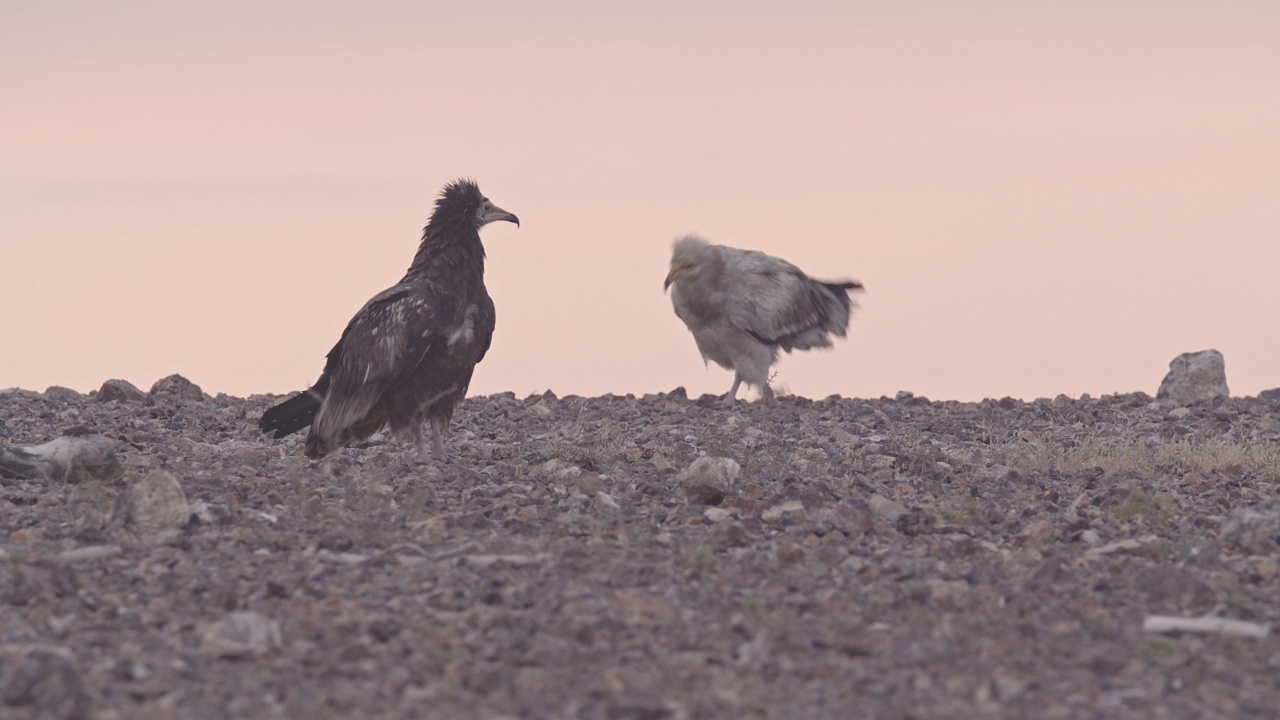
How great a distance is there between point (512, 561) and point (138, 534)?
228cm

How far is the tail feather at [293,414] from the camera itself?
12.4m

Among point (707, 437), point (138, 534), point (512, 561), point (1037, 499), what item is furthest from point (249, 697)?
point (707, 437)

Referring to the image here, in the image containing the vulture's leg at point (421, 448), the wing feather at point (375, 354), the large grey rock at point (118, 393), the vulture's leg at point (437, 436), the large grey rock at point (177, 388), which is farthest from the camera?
the large grey rock at point (177, 388)

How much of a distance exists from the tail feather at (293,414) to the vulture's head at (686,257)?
661cm

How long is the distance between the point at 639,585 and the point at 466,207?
5911 millimetres

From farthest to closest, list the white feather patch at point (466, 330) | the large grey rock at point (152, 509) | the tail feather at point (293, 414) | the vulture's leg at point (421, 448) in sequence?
the tail feather at point (293, 414) < the vulture's leg at point (421, 448) < the white feather patch at point (466, 330) < the large grey rock at point (152, 509)

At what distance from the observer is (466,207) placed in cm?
1268

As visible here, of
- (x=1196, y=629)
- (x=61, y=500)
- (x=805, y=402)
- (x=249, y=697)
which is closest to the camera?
(x=249, y=697)

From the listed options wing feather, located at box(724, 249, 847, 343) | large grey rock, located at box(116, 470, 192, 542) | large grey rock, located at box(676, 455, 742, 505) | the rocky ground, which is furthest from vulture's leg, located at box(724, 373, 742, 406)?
large grey rock, located at box(116, 470, 192, 542)

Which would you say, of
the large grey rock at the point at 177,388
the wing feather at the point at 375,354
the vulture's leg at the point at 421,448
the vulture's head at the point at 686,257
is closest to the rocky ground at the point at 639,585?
the vulture's leg at the point at 421,448

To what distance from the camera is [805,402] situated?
18.0 metres

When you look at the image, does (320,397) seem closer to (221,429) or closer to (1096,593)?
(221,429)

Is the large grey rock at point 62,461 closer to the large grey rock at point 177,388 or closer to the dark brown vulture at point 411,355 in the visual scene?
the dark brown vulture at point 411,355

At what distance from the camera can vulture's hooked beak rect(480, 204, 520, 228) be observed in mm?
12853
